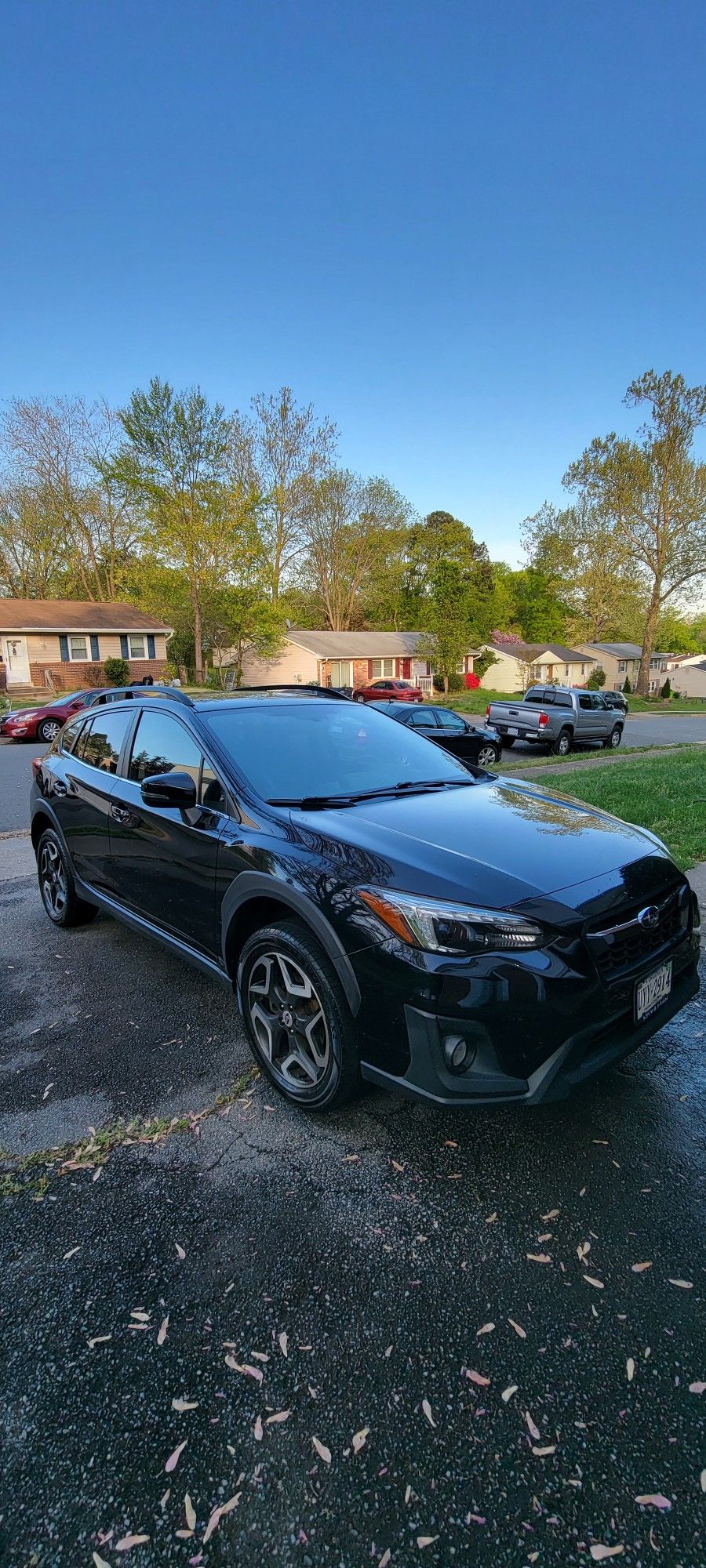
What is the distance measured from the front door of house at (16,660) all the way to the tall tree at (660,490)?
28.5m

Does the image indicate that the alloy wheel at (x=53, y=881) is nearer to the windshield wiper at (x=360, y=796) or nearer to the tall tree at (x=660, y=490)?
the windshield wiper at (x=360, y=796)

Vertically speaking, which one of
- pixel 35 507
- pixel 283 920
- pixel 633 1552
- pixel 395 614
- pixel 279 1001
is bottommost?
pixel 633 1552

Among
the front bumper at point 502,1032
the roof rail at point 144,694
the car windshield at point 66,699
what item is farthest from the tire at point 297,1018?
Result: the car windshield at point 66,699

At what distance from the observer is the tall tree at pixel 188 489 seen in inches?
1329

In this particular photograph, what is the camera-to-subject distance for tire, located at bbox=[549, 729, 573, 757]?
17.8m

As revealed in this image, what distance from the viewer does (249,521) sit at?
3450cm

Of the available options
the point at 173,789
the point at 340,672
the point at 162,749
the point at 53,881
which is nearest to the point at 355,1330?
the point at 173,789

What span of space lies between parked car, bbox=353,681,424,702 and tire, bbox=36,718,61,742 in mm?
15270

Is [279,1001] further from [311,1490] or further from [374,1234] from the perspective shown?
[311,1490]

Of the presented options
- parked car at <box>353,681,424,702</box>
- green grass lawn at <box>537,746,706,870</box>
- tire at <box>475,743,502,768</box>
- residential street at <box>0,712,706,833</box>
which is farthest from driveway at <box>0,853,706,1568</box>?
parked car at <box>353,681,424,702</box>

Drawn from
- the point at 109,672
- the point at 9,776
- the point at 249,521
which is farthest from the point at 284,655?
the point at 9,776

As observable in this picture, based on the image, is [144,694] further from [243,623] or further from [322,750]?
[243,623]

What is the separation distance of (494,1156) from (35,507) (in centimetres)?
4255

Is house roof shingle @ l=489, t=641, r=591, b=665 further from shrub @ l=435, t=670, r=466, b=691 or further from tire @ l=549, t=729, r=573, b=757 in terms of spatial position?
tire @ l=549, t=729, r=573, b=757
